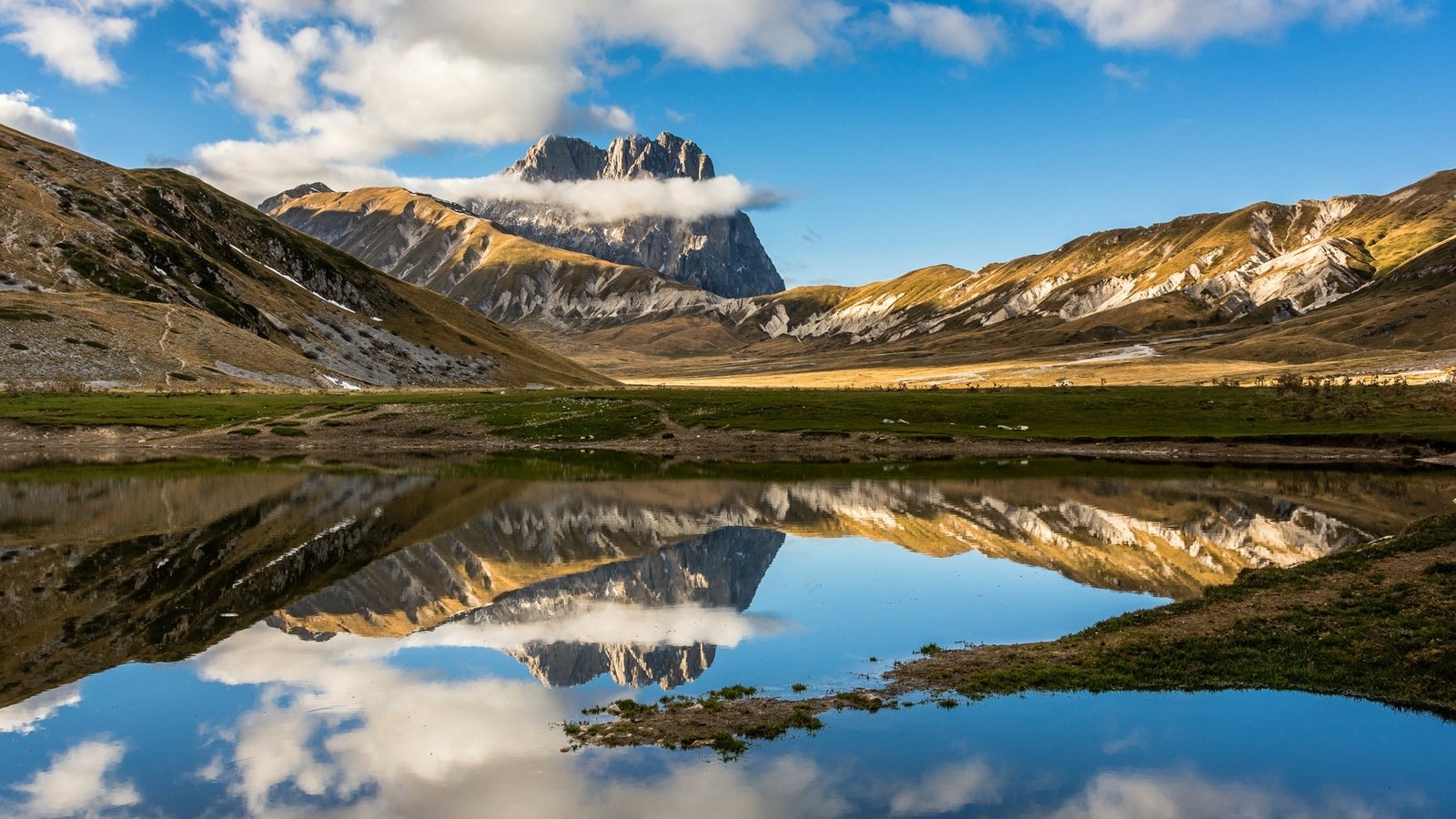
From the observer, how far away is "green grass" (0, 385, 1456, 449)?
309ft

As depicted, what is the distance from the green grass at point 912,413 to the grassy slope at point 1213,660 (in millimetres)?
69479

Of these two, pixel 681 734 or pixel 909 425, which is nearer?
pixel 681 734

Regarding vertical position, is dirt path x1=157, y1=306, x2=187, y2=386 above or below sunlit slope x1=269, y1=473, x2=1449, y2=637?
above

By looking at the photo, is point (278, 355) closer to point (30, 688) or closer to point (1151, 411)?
point (1151, 411)

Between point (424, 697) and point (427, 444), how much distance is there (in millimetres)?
79949

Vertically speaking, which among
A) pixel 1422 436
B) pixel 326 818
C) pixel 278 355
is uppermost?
pixel 278 355

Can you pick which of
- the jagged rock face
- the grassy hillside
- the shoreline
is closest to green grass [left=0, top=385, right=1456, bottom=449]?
the shoreline

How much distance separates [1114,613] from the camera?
31.1m

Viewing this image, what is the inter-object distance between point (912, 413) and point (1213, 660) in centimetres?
8642

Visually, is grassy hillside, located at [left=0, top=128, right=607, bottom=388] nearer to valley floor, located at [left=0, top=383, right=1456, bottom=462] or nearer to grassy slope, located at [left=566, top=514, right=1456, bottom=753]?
valley floor, located at [left=0, top=383, right=1456, bottom=462]

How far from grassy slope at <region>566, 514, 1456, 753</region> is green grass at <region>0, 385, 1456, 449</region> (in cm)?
6948

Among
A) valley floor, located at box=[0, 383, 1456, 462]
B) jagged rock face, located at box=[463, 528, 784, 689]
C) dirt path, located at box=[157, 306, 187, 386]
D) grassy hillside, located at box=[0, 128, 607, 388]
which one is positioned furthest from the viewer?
dirt path, located at box=[157, 306, 187, 386]

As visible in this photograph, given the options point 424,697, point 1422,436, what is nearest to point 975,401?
point 1422,436

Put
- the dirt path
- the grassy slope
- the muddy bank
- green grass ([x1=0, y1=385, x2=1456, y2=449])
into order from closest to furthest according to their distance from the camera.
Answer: the grassy slope < the muddy bank < green grass ([x1=0, y1=385, x2=1456, y2=449]) < the dirt path
